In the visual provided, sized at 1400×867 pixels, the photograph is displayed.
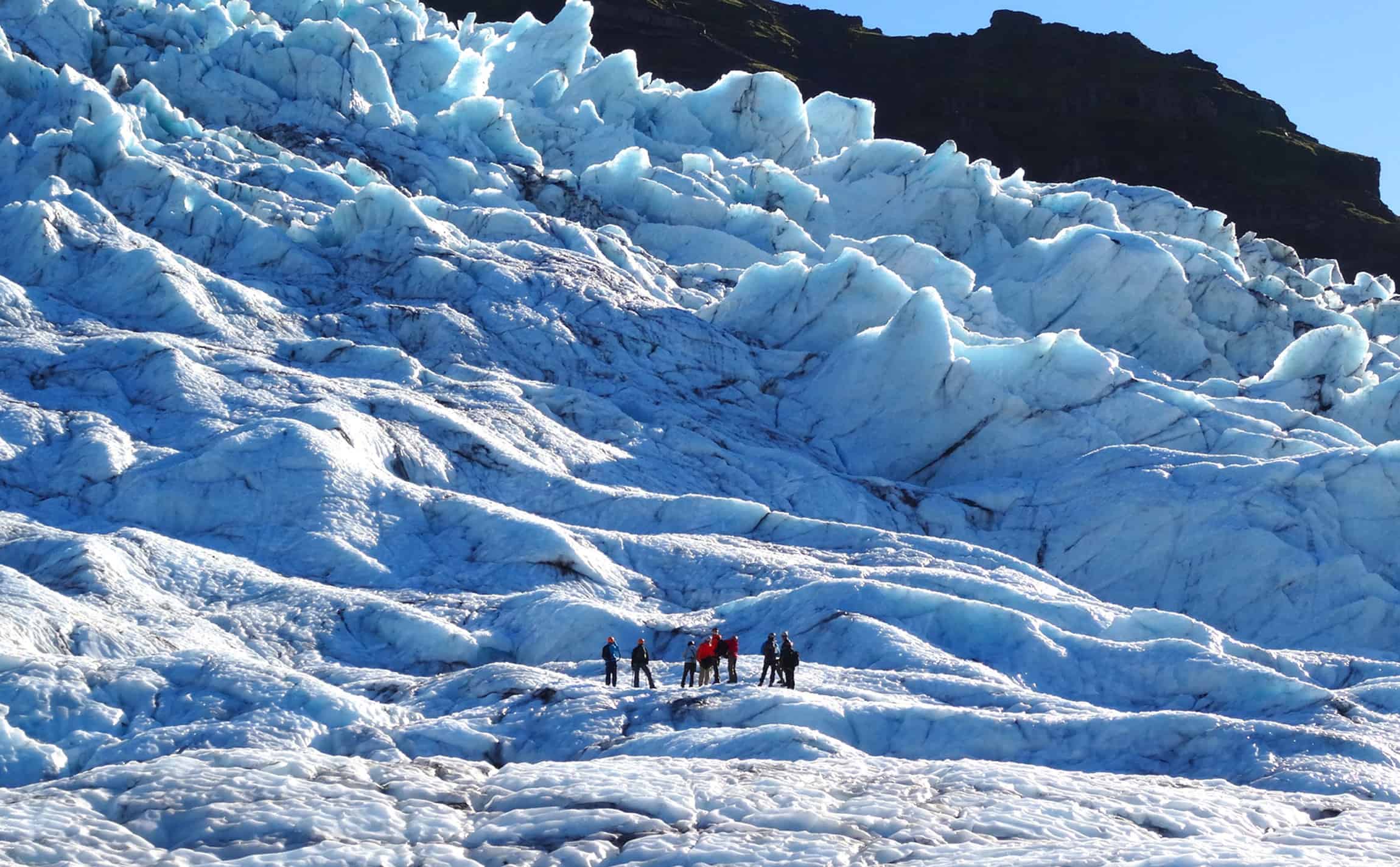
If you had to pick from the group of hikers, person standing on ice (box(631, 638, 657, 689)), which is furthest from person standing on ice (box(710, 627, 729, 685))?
person standing on ice (box(631, 638, 657, 689))

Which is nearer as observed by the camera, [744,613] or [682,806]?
[682,806]

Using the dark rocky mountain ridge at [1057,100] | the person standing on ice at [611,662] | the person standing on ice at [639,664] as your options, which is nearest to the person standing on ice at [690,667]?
the person standing on ice at [639,664]

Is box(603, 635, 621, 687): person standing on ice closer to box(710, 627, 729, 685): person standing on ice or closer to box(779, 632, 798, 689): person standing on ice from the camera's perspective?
box(710, 627, 729, 685): person standing on ice

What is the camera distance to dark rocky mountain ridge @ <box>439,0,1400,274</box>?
388 ft

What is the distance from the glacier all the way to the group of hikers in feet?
2.66

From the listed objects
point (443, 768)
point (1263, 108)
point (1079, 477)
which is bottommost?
point (443, 768)

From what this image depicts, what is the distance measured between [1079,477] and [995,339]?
9.37m

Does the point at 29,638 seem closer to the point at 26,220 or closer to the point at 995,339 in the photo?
the point at 26,220

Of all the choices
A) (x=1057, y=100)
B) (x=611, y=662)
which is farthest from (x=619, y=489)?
(x=1057, y=100)

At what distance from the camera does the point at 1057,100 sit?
427 ft

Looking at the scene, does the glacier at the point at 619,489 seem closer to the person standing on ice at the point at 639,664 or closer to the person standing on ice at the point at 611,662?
the person standing on ice at the point at 639,664

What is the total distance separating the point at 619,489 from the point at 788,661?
39.3ft

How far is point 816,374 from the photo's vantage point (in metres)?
41.3

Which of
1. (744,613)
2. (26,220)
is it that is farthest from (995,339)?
(26,220)
